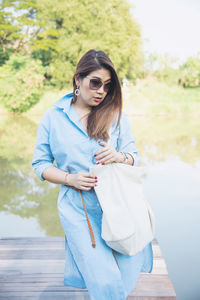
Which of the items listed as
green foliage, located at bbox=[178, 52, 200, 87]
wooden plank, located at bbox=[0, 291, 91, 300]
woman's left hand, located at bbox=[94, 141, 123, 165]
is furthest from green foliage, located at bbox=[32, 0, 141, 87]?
woman's left hand, located at bbox=[94, 141, 123, 165]

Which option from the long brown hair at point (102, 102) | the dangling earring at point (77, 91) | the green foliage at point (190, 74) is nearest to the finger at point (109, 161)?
the long brown hair at point (102, 102)

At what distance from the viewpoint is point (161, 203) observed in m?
3.90

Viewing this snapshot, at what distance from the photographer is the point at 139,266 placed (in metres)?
1.18

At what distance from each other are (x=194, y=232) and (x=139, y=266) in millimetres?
2209

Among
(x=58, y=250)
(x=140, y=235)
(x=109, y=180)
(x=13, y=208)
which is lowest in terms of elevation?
(x=13, y=208)

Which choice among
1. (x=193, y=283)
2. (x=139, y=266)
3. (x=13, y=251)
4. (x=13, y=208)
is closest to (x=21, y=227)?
(x=13, y=208)

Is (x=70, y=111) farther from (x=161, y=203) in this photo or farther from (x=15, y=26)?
(x=15, y=26)

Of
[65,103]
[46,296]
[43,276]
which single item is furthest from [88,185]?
[43,276]

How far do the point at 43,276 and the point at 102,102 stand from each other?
1.21 m

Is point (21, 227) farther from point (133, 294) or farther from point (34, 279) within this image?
point (133, 294)

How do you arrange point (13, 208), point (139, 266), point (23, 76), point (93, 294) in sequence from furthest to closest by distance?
1. point (23, 76)
2. point (13, 208)
3. point (139, 266)
4. point (93, 294)

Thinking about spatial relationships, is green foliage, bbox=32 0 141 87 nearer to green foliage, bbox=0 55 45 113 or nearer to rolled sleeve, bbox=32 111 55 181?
green foliage, bbox=0 55 45 113

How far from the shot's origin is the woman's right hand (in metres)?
1.05

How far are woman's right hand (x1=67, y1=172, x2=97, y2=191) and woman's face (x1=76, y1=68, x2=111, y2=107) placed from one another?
331mm
